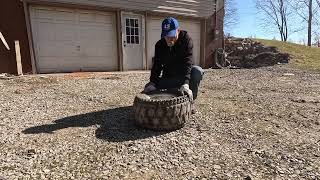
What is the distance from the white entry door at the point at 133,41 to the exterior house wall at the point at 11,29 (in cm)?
338

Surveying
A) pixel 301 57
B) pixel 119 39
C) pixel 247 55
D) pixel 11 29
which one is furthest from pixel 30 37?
pixel 301 57

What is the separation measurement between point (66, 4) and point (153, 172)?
Answer: 7.66 metres

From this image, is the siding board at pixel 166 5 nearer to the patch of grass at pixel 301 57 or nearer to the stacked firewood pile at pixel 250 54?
the stacked firewood pile at pixel 250 54

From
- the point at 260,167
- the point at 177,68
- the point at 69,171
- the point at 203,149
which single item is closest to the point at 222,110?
the point at 177,68

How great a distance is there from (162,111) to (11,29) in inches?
255

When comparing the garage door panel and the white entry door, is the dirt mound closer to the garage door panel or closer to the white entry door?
the white entry door

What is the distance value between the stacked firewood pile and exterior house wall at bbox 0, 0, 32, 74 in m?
10.4

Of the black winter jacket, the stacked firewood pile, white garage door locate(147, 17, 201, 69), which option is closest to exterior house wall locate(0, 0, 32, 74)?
white garage door locate(147, 17, 201, 69)

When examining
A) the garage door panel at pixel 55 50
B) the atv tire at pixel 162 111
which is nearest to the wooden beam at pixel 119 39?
the garage door panel at pixel 55 50

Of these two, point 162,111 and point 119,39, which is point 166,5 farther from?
point 162,111

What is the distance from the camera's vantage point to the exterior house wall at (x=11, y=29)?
818cm

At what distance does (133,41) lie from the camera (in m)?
11.1

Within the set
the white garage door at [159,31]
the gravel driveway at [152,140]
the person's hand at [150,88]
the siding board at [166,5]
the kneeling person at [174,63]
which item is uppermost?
the siding board at [166,5]

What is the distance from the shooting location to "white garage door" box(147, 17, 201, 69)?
11541mm
